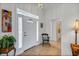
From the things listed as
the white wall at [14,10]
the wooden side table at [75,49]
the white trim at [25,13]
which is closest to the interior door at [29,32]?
the white trim at [25,13]

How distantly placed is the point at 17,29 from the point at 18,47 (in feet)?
1.31

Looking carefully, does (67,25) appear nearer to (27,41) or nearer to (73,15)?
(73,15)

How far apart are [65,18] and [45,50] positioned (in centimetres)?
84

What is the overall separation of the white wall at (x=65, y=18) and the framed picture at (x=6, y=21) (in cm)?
81

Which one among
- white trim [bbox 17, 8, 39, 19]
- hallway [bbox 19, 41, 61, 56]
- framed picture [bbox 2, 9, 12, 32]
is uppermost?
white trim [bbox 17, 8, 39, 19]

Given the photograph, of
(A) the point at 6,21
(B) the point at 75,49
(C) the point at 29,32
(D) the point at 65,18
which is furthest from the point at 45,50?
(A) the point at 6,21

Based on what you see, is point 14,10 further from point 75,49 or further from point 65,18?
point 75,49

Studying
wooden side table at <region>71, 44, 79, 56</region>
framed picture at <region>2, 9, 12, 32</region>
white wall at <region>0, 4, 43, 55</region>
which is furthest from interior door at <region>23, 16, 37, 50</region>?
wooden side table at <region>71, 44, 79, 56</region>

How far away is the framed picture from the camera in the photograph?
2837mm

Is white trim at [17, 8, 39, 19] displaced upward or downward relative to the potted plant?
upward

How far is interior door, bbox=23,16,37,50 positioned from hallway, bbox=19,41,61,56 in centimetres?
13

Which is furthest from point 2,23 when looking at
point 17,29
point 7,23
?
point 17,29

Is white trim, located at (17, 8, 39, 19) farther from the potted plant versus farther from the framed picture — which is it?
the potted plant

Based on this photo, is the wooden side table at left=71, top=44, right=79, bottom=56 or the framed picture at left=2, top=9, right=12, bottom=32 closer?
the framed picture at left=2, top=9, right=12, bottom=32
